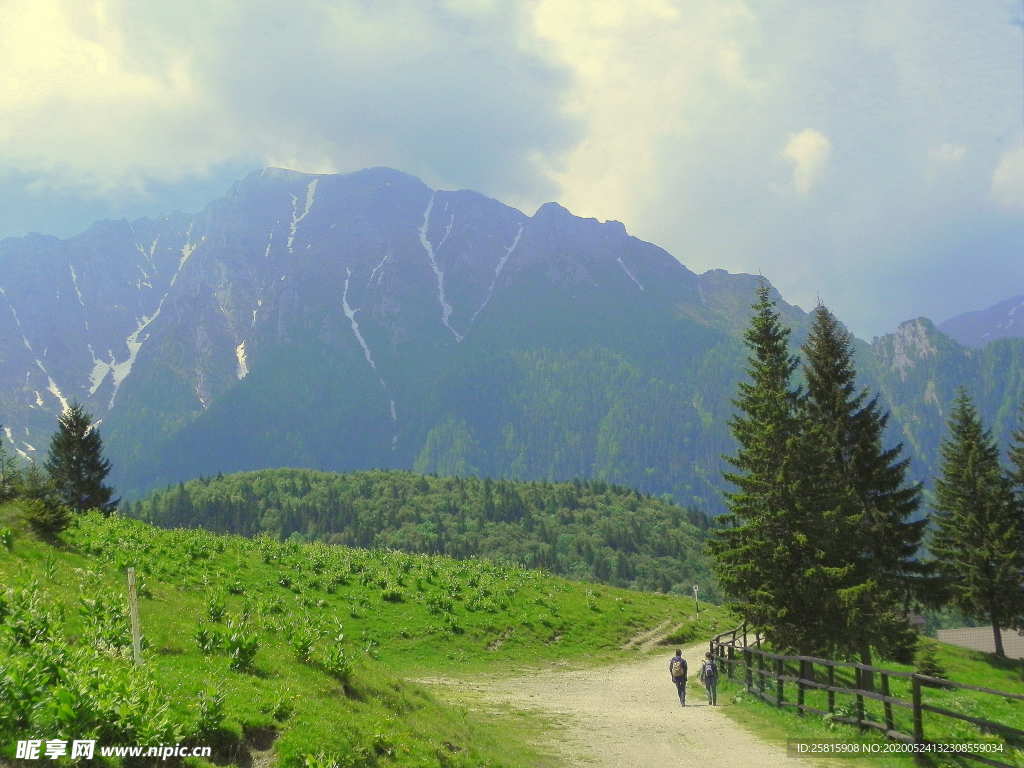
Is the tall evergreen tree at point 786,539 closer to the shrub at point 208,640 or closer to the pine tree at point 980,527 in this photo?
the shrub at point 208,640

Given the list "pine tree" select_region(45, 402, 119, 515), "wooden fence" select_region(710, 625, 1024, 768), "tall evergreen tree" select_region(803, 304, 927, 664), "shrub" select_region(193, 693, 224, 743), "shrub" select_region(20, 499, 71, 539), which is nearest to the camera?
"shrub" select_region(193, 693, 224, 743)

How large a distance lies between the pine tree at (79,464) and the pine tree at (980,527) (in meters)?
80.6

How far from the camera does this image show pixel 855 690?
18.6 m

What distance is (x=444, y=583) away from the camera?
4497cm

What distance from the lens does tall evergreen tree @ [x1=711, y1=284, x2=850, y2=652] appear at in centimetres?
2838

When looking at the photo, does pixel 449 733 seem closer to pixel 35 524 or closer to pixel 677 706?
pixel 677 706

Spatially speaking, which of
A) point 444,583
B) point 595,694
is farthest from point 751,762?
point 444,583

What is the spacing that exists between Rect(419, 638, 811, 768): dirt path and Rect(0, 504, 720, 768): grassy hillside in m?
2.18

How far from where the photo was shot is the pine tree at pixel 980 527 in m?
53.6

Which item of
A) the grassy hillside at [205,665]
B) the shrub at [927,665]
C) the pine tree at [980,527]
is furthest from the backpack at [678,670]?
the pine tree at [980,527]

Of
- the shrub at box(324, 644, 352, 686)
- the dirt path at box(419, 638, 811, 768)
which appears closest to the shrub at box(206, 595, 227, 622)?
the shrub at box(324, 644, 352, 686)

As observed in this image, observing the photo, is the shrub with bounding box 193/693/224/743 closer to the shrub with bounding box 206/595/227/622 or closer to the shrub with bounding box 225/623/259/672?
the shrub with bounding box 225/623/259/672

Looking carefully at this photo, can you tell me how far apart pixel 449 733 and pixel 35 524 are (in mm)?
15413

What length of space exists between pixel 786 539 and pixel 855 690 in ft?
35.2
